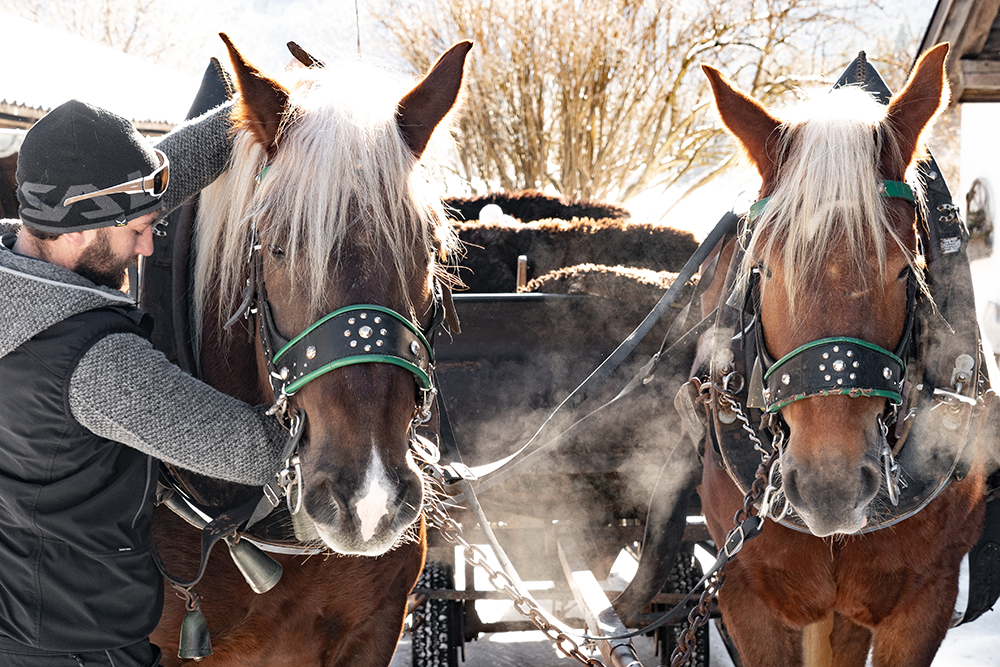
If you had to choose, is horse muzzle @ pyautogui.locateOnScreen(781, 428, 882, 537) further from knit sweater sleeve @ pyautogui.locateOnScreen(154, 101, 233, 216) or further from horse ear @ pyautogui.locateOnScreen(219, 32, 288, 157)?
knit sweater sleeve @ pyautogui.locateOnScreen(154, 101, 233, 216)

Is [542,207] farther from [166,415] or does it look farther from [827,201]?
[166,415]

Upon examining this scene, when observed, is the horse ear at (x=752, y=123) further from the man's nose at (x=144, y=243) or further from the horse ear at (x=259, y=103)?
the man's nose at (x=144, y=243)

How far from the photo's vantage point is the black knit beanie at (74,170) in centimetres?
131

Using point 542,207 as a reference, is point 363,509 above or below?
below

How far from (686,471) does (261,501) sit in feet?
4.36

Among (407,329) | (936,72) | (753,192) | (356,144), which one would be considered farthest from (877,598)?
(356,144)

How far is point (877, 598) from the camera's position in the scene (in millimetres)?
1912

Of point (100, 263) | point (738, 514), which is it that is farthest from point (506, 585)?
point (100, 263)

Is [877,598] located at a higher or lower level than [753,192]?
lower

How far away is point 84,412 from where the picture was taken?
1.27 meters

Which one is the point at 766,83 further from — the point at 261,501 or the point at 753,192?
the point at 261,501

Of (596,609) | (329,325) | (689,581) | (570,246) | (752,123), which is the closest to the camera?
(329,325)

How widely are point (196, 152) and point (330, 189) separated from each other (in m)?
0.42

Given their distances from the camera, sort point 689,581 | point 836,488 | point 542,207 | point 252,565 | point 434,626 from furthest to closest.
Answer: point 542,207 → point 689,581 → point 434,626 → point 252,565 → point 836,488
